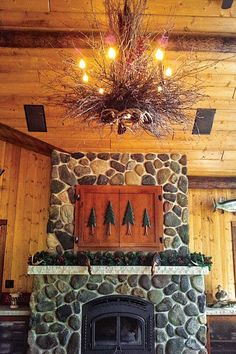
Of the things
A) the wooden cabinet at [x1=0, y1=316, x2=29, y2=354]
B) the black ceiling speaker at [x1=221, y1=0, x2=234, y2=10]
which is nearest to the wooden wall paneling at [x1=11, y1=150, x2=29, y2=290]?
the wooden cabinet at [x1=0, y1=316, x2=29, y2=354]

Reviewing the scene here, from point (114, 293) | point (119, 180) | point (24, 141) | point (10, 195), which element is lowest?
point (114, 293)

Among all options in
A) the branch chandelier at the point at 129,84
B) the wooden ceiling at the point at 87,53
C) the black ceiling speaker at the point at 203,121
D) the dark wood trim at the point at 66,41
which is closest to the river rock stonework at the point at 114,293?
the wooden ceiling at the point at 87,53

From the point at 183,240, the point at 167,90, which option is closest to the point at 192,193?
the point at 183,240

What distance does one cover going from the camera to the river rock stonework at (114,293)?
16.1 ft

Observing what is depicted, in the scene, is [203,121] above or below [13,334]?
above

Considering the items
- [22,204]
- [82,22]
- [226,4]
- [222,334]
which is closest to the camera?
[226,4]

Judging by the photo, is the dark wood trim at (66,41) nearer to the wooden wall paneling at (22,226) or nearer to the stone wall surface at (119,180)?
the stone wall surface at (119,180)

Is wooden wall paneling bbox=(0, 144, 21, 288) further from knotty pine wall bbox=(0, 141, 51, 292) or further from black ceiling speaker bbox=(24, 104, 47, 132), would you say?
black ceiling speaker bbox=(24, 104, 47, 132)

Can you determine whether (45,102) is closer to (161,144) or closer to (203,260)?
(161,144)

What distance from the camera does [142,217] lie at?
538cm

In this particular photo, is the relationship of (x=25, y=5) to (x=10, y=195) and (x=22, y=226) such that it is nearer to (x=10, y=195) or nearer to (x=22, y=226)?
(x=10, y=195)

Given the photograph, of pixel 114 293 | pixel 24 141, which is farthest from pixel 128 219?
pixel 24 141

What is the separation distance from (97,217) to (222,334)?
2.42 m

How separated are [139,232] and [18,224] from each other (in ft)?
6.52
